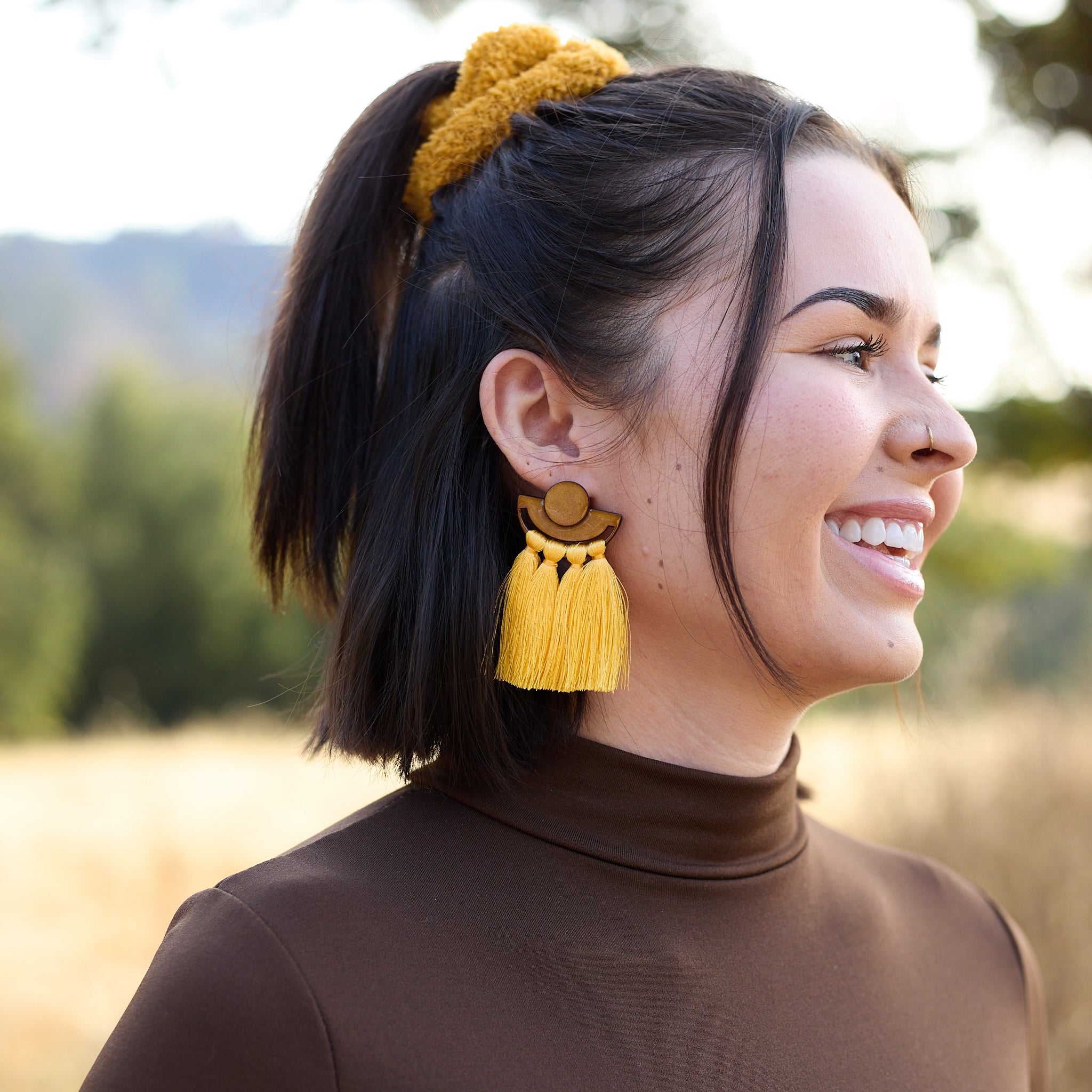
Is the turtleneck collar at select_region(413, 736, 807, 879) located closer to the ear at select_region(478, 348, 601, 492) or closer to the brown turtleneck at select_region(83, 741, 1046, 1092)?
the brown turtleneck at select_region(83, 741, 1046, 1092)

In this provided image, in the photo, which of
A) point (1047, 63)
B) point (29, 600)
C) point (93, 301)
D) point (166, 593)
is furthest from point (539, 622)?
point (93, 301)

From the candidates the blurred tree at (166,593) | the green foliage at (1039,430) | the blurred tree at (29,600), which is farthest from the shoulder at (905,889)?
the blurred tree at (166,593)

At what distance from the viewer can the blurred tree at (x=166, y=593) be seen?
23.3 m

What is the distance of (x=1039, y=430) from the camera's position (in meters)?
6.01

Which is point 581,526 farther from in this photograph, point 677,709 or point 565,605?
point 677,709

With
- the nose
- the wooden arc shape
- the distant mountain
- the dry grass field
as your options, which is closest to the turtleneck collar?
the wooden arc shape

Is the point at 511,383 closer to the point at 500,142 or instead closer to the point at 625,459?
the point at 625,459

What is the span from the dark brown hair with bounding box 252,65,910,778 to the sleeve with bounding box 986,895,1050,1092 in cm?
73

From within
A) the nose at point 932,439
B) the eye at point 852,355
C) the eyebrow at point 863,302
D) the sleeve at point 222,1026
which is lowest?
the sleeve at point 222,1026

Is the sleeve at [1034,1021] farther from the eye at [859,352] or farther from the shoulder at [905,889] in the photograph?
the eye at [859,352]

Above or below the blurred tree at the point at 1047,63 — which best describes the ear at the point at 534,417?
below

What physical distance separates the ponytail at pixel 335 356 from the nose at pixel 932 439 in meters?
0.77

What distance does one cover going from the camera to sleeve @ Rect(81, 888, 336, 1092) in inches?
39.5

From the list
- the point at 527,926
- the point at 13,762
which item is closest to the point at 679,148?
the point at 527,926
